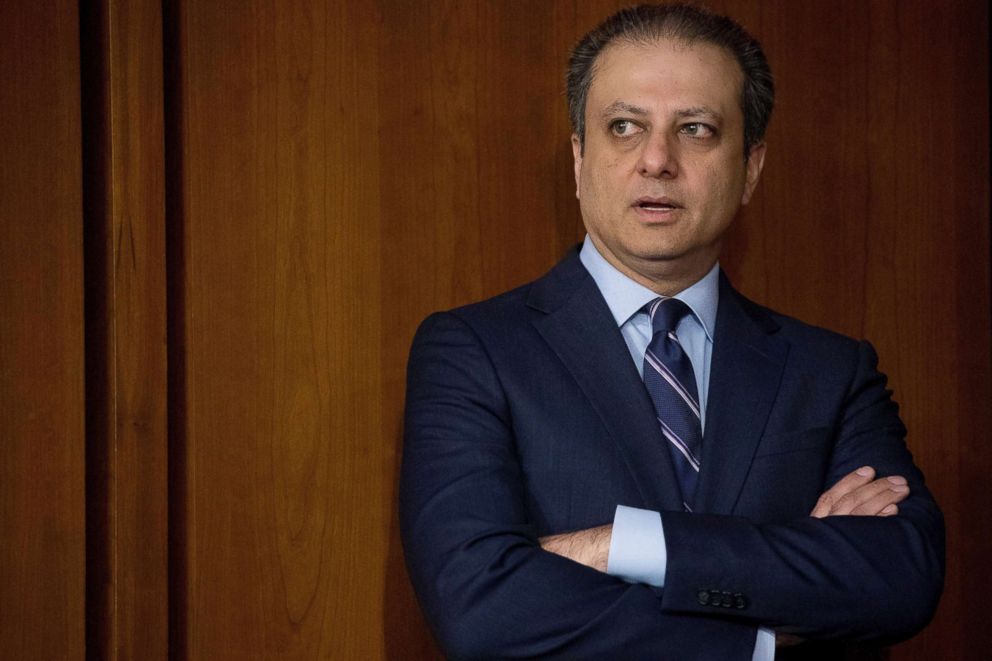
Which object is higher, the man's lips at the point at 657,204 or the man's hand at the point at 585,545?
the man's lips at the point at 657,204

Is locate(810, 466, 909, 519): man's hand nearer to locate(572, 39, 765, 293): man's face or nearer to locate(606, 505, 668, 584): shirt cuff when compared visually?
locate(606, 505, 668, 584): shirt cuff

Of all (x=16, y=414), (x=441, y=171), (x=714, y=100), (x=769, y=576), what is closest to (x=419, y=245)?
(x=441, y=171)

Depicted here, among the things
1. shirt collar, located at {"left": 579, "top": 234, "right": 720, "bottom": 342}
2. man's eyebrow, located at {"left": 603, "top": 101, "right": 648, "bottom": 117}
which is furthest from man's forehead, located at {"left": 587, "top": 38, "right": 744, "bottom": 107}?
shirt collar, located at {"left": 579, "top": 234, "right": 720, "bottom": 342}

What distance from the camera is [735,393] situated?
1989mm

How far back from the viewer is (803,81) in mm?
2637

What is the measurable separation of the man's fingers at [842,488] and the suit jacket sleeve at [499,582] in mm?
291

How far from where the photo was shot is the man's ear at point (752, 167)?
2219mm

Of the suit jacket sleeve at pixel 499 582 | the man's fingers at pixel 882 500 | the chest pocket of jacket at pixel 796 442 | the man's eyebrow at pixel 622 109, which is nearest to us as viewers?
the suit jacket sleeve at pixel 499 582

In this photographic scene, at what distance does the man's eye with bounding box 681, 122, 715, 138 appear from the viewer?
6.85 feet

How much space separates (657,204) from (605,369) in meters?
0.32

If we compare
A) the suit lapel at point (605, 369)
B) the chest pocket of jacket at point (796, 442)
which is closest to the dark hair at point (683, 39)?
the suit lapel at point (605, 369)

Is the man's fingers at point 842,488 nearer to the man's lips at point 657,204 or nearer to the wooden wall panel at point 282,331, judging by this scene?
the man's lips at point 657,204

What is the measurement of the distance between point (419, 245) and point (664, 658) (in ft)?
3.29

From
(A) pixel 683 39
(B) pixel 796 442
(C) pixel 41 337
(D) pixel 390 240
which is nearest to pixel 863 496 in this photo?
(B) pixel 796 442
